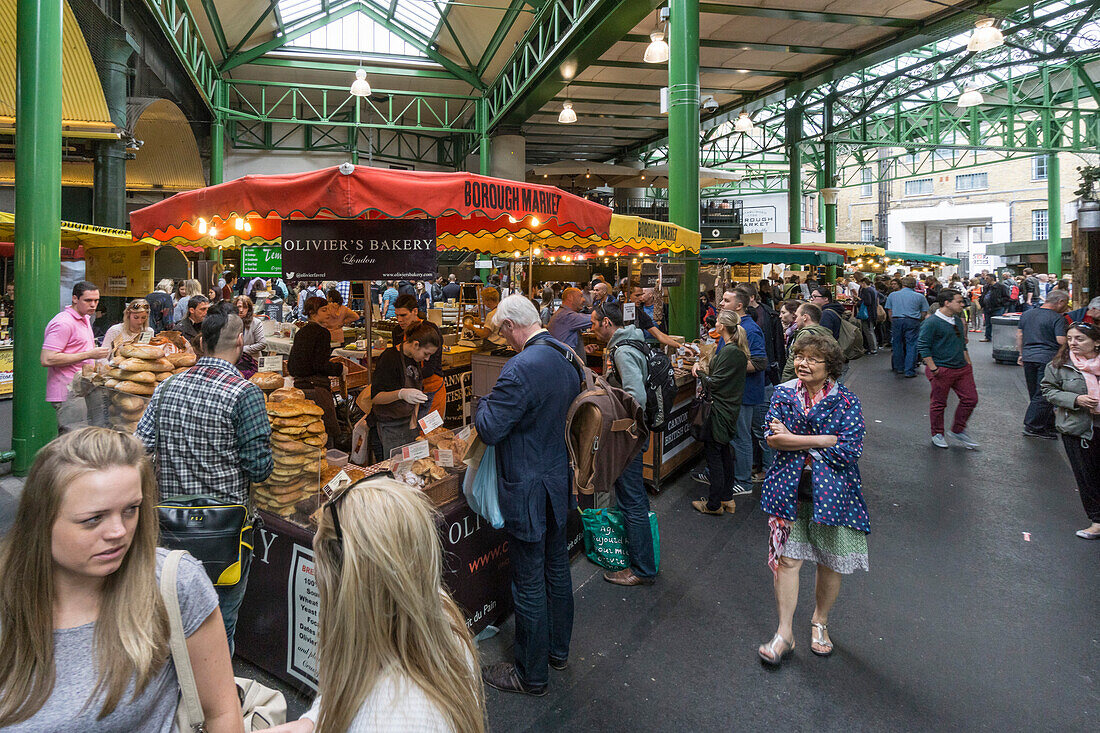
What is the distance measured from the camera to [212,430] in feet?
9.32

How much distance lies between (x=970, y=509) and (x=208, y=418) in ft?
20.5

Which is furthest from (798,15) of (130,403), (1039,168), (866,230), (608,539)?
(866,230)

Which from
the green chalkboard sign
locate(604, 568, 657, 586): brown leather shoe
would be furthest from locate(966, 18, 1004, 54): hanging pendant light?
the green chalkboard sign

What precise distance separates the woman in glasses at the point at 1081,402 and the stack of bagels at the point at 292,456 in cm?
545

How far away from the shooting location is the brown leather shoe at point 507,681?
3312 millimetres

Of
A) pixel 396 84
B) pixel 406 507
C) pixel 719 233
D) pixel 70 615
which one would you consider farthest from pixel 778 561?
pixel 719 233

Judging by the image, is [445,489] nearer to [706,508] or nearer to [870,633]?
[870,633]

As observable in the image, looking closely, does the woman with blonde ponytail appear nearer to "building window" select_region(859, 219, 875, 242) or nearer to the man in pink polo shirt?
the man in pink polo shirt

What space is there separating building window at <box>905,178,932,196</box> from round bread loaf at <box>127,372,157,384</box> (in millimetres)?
49534

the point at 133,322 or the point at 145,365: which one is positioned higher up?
the point at 133,322

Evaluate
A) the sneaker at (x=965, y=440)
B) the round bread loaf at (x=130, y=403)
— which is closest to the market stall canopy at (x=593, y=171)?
the sneaker at (x=965, y=440)

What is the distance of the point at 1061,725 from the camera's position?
3086mm

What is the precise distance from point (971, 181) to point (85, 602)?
51.5 metres

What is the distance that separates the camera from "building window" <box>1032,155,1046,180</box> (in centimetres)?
3846
